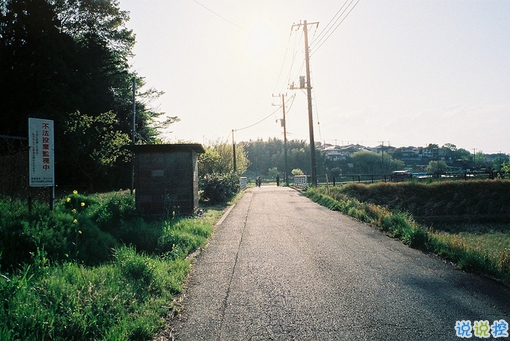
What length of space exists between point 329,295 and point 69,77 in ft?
82.4

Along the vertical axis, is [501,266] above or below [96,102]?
below

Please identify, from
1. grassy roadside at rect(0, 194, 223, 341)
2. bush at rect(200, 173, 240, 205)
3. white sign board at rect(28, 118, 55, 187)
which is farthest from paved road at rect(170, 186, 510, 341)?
bush at rect(200, 173, 240, 205)

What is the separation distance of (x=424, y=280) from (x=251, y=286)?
2.56m

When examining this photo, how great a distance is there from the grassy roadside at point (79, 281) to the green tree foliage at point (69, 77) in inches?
706

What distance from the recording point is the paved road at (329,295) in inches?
144

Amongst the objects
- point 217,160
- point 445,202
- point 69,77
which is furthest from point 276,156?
point 69,77

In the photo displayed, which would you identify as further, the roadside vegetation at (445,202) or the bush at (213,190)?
the bush at (213,190)

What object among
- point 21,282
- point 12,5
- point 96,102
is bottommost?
point 21,282

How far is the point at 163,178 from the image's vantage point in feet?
39.1

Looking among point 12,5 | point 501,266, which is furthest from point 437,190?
point 12,5

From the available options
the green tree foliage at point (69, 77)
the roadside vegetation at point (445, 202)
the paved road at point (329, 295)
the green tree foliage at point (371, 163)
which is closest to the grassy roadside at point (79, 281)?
the paved road at point (329, 295)

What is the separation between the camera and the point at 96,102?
26.6 metres

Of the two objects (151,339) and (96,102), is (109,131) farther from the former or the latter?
(151,339)

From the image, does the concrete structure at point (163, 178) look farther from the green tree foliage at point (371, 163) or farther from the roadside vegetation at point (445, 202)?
the green tree foliage at point (371, 163)
